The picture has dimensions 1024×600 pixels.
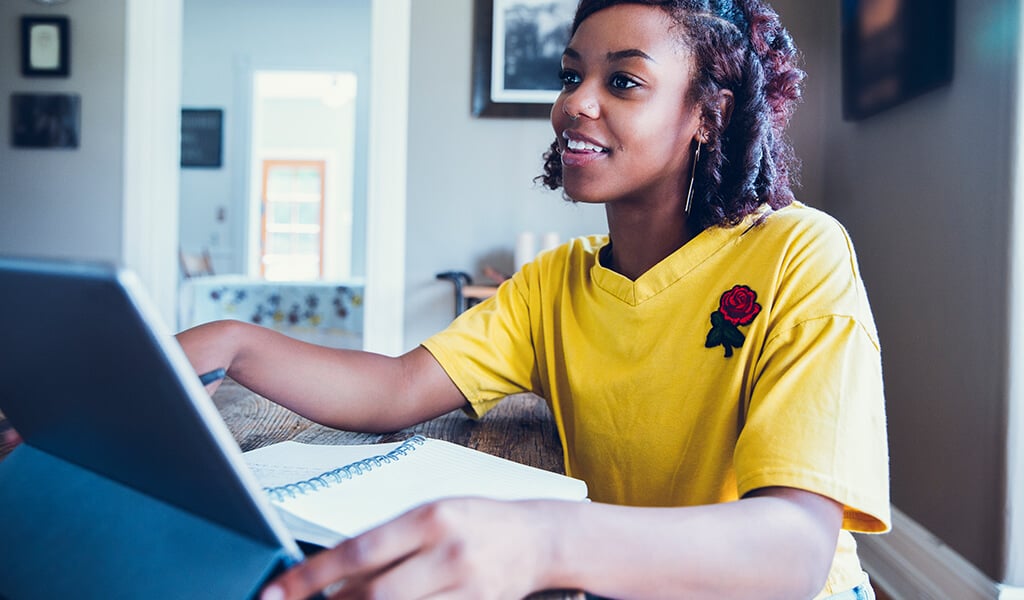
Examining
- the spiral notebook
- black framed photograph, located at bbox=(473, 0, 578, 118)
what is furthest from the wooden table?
black framed photograph, located at bbox=(473, 0, 578, 118)

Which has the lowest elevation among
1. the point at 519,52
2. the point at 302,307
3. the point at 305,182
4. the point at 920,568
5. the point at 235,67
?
the point at 920,568

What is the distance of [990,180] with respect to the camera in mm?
1388

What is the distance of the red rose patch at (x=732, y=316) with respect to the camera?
2.26 feet

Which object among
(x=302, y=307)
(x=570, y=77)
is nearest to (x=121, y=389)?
(x=570, y=77)

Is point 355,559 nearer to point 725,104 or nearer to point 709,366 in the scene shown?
point 709,366

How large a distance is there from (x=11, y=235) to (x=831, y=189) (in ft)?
10.0

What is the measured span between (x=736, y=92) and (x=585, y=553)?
0.71 metres

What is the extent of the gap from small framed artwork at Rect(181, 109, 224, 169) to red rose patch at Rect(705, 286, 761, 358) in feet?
19.5

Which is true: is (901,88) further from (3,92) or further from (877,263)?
(3,92)

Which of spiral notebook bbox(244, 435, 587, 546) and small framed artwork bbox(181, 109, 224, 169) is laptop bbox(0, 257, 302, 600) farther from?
small framed artwork bbox(181, 109, 224, 169)

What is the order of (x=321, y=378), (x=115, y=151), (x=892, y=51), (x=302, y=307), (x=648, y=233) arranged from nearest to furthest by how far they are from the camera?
(x=321, y=378) < (x=648, y=233) < (x=892, y=51) < (x=115, y=151) < (x=302, y=307)

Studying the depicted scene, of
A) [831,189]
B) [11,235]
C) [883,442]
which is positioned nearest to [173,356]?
[883,442]

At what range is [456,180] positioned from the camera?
245cm

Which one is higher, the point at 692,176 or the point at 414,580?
the point at 692,176
